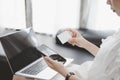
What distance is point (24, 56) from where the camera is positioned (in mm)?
1354

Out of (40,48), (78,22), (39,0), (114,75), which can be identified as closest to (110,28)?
(78,22)

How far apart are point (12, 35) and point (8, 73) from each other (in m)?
0.51

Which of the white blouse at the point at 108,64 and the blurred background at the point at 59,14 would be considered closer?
the white blouse at the point at 108,64

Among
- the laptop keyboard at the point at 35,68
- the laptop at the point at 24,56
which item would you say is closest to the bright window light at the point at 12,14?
the laptop at the point at 24,56

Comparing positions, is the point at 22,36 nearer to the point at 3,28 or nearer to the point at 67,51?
the point at 67,51

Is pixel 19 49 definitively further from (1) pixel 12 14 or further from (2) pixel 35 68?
(1) pixel 12 14

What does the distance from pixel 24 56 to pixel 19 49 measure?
6cm

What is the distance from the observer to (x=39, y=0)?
2561 millimetres

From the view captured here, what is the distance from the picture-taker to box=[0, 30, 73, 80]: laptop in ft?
4.00

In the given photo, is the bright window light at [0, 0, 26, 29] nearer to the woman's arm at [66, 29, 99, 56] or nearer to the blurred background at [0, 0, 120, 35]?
the blurred background at [0, 0, 120, 35]

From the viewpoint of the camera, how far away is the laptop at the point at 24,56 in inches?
48.0

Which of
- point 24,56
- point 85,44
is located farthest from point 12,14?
point 85,44

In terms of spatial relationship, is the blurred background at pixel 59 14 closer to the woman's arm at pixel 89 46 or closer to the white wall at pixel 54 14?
the white wall at pixel 54 14

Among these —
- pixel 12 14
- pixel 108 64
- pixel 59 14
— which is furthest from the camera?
pixel 12 14
